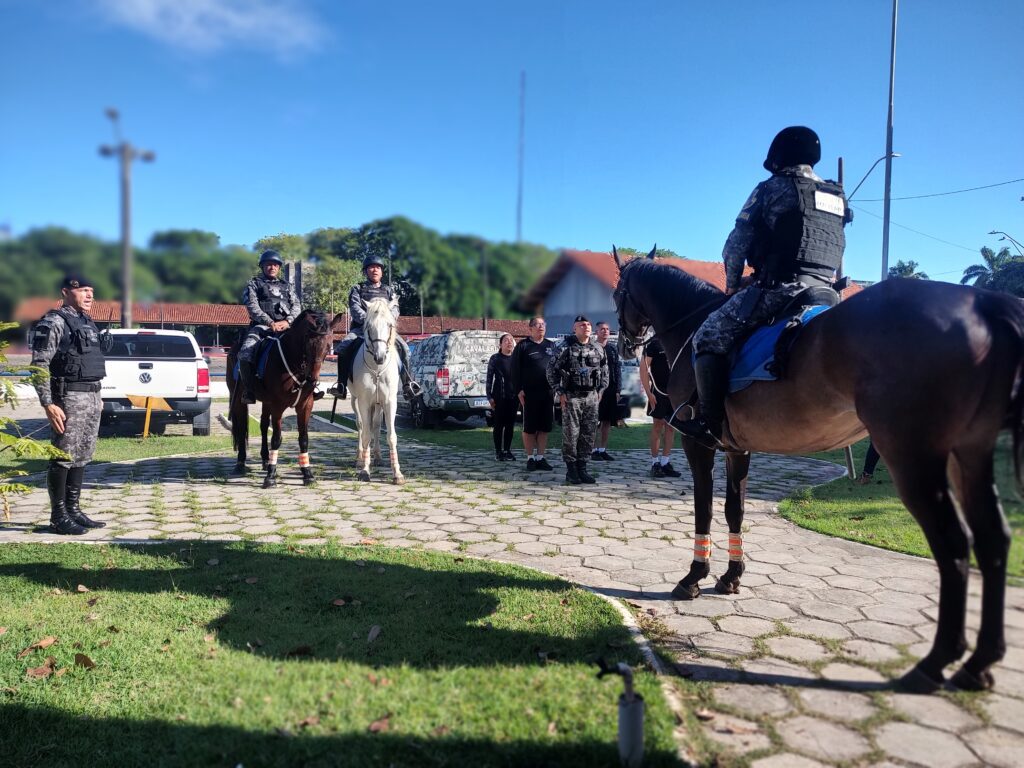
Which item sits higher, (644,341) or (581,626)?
(644,341)

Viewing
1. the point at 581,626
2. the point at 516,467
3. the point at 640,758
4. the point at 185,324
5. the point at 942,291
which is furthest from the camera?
the point at 516,467

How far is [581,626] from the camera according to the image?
394 centimetres

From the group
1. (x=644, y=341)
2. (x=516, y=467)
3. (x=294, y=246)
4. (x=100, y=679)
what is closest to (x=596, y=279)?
(x=294, y=246)

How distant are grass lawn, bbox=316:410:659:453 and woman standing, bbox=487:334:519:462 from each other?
1.35 meters

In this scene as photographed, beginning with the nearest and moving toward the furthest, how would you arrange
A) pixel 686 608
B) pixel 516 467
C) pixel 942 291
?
pixel 942 291, pixel 686 608, pixel 516 467

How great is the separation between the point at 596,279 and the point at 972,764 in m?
2.23

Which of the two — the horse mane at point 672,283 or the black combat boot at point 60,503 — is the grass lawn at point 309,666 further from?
the horse mane at point 672,283

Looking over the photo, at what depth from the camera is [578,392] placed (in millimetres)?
8969

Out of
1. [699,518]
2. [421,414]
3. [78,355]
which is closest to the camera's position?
[699,518]

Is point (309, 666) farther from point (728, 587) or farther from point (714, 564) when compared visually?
point (714, 564)

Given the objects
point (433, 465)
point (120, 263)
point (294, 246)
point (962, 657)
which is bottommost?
point (433, 465)

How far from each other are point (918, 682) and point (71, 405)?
673cm

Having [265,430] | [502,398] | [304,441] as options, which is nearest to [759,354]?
[304,441]

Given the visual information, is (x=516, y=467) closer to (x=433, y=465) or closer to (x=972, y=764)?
(x=433, y=465)
